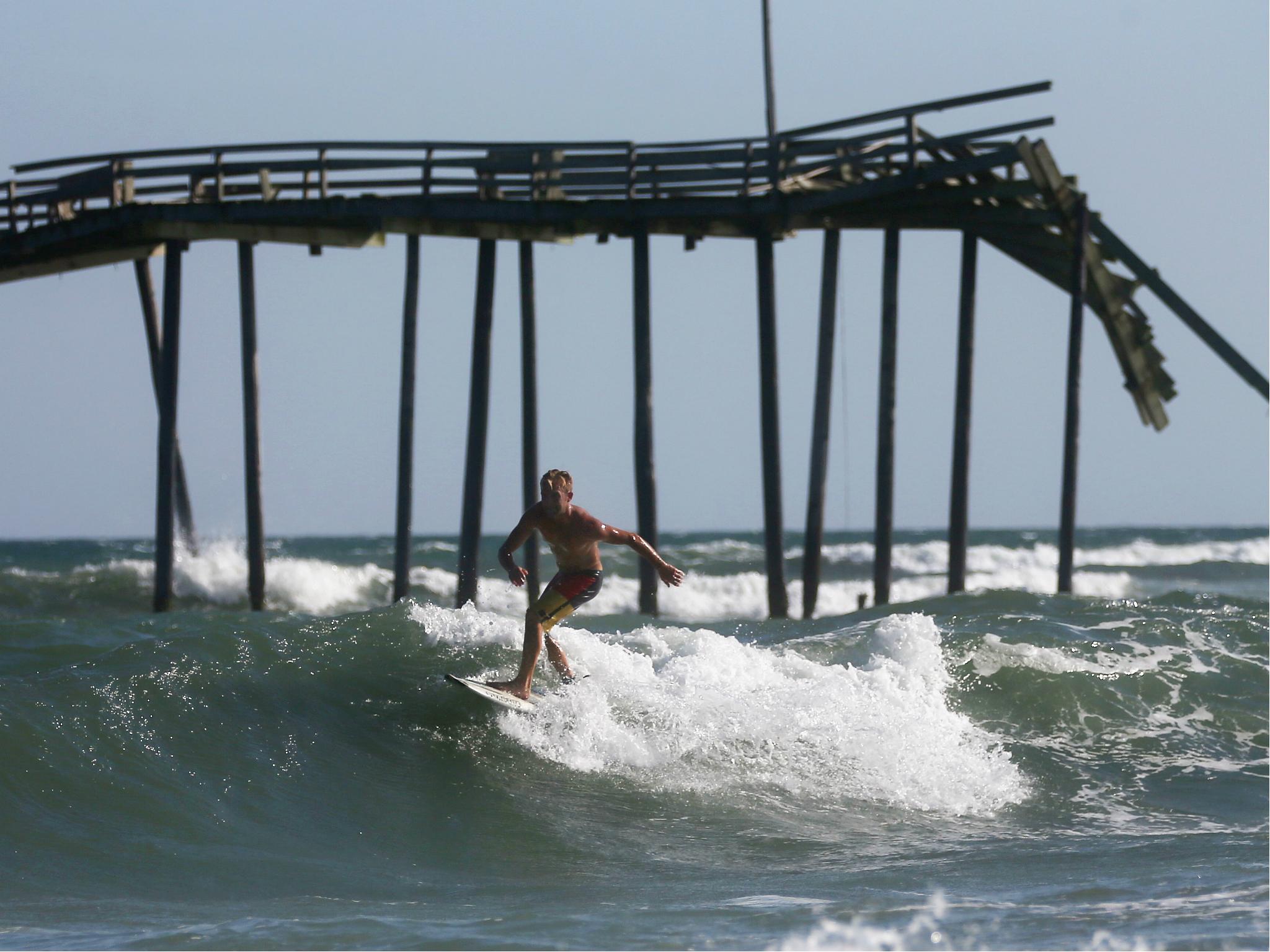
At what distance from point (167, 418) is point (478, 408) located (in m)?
3.68

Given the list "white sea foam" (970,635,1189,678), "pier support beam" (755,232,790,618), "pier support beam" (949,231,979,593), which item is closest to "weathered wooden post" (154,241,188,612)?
"pier support beam" (755,232,790,618)

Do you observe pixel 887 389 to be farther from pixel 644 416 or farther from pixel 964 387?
pixel 644 416

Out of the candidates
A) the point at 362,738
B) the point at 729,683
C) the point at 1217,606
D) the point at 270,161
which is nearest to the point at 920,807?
the point at 729,683

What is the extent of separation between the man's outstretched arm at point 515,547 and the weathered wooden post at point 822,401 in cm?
740

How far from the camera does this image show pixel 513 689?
942cm

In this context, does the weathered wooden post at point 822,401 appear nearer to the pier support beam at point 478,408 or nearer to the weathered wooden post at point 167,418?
the pier support beam at point 478,408

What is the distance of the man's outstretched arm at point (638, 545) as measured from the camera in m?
8.80

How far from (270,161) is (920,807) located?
1072 centimetres

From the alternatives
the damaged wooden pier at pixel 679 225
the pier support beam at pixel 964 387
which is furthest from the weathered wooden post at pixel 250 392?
the pier support beam at pixel 964 387

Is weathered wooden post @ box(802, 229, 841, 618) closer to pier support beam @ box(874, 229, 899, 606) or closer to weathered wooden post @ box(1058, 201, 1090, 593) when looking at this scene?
pier support beam @ box(874, 229, 899, 606)

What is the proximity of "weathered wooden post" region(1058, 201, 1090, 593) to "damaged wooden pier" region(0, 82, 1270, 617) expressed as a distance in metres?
0.02

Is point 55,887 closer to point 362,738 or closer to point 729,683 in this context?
point 362,738

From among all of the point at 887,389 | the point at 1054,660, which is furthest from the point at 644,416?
the point at 1054,660

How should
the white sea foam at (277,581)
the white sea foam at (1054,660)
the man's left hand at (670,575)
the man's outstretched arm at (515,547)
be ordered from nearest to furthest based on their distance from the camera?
the man's outstretched arm at (515,547) → the man's left hand at (670,575) → the white sea foam at (1054,660) → the white sea foam at (277,581)
